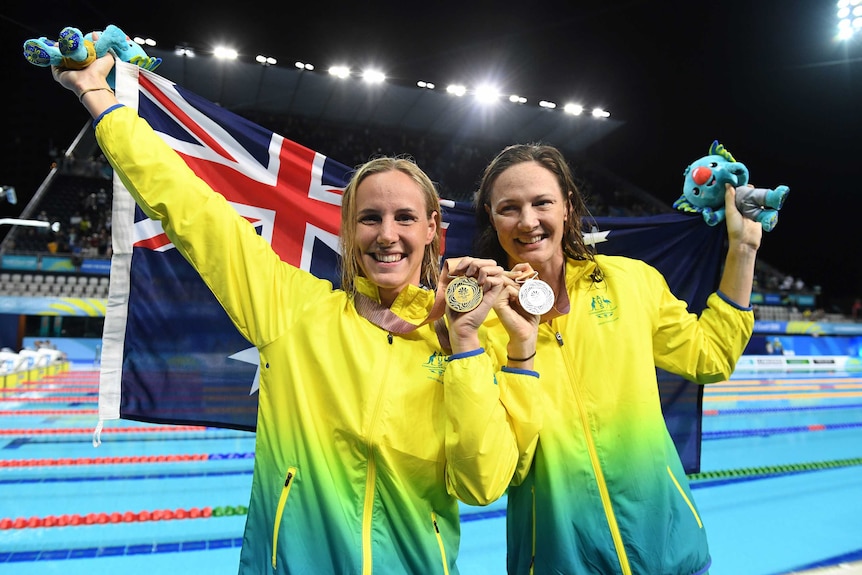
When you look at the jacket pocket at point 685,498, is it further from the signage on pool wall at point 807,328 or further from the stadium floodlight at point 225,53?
the signage on pool wall at point 807,328

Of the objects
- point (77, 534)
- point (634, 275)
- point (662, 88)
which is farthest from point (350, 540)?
point (662, 88)

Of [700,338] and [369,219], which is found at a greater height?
[369,219]

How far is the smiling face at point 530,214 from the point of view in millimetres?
1502

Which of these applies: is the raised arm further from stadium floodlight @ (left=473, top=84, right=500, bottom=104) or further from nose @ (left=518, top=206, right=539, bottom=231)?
stadium floodlight @ (left=473, top=84, right=500, bottom=104)

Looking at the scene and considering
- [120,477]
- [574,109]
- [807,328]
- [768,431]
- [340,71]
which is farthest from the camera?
[574,109]

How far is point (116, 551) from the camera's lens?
3.12 metres

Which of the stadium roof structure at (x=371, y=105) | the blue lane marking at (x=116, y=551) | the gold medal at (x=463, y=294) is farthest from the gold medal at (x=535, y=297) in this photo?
the stadium roof structure at (x=371, y=105)

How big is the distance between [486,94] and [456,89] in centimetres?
110

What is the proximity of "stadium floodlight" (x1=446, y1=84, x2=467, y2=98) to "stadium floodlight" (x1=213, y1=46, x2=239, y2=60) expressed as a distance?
7111mm

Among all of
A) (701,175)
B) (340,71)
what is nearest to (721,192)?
(701,175)

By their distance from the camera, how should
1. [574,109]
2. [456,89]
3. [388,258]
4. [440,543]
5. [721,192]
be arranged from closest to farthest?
[440,543] → [388,258] → [721,192] → [456,89] → [574,109]

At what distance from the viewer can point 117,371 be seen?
6.30ft

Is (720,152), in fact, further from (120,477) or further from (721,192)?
(120,477)

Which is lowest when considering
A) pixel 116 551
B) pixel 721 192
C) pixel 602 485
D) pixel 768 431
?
pixel 116 551
